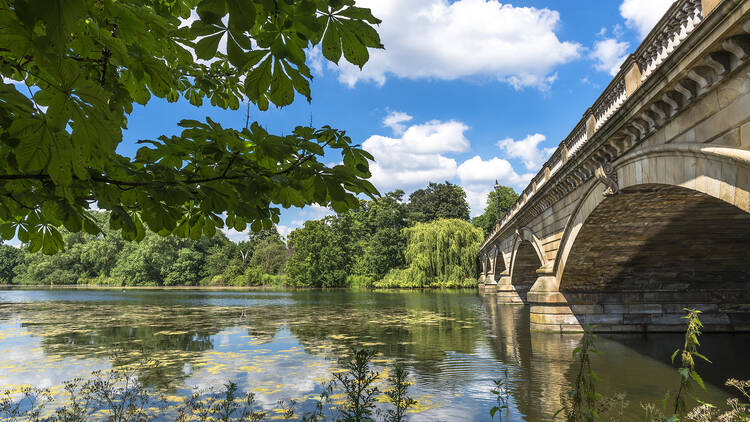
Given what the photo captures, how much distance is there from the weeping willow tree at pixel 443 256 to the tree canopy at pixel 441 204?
100 ft

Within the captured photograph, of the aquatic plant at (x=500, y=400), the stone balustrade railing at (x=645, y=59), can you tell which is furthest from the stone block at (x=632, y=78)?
the aquatic plant at (x=500, y=400)

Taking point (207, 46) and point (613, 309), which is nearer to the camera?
point (207, 46)

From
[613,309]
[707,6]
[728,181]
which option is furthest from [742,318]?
[707,6]

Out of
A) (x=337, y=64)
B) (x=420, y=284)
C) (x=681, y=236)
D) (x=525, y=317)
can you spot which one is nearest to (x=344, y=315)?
(x=525, y=317)

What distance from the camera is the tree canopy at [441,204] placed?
263 ft

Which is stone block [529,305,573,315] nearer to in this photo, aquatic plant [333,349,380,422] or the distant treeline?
aquatic plant [333,349,380,422]

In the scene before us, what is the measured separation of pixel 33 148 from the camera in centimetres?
142

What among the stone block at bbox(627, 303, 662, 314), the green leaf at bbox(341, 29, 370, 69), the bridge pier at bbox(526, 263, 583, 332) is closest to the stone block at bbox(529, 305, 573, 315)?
the bridge pier at bbox(526, 263, 583, 332)

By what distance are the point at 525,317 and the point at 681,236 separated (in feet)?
29.9

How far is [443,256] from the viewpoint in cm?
4716

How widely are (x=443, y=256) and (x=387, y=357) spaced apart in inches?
1464

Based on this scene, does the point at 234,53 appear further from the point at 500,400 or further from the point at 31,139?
the point at 500,400

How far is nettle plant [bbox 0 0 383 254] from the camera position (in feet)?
4.41

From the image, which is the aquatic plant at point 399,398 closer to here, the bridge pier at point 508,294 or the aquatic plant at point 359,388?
the aquatic plant at point 359,388
